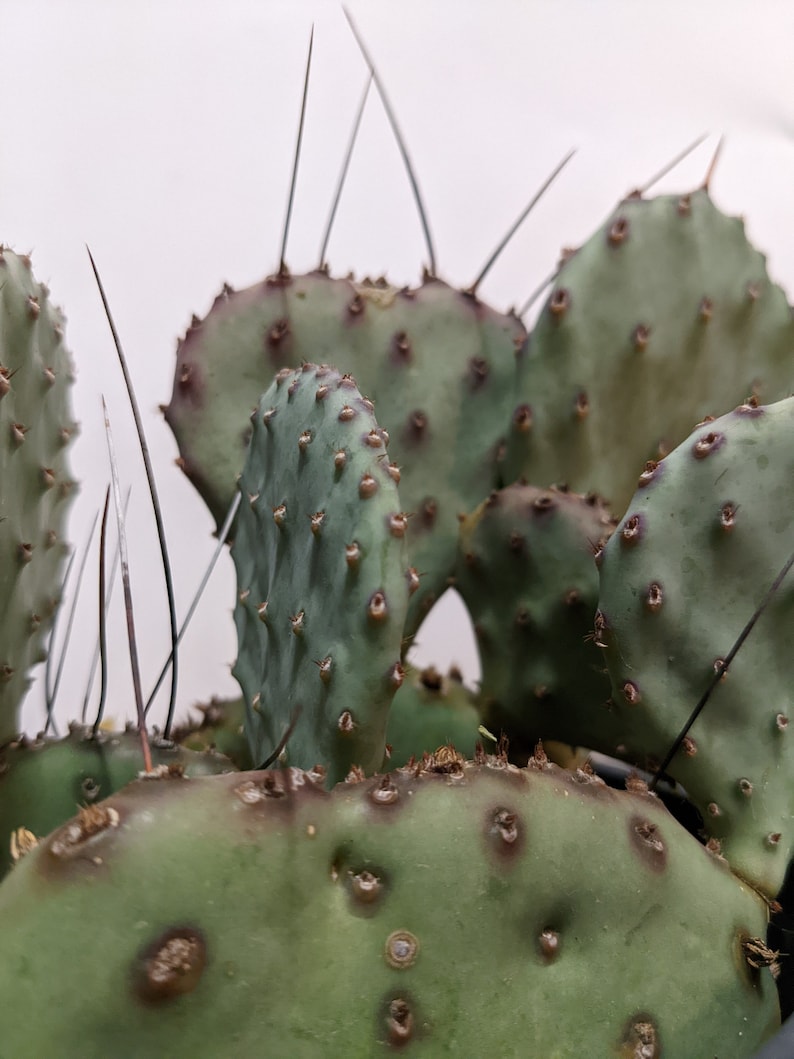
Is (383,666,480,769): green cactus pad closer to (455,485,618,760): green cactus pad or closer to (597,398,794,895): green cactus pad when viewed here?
(455,485,618,760): green cactus pad

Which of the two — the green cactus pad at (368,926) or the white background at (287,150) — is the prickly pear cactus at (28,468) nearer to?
the green cactus pad at (368,926)

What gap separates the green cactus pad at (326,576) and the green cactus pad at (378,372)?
0.16 metres

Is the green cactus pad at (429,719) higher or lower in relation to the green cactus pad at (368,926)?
higher

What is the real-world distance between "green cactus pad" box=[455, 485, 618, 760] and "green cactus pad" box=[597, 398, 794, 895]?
121 millimetres

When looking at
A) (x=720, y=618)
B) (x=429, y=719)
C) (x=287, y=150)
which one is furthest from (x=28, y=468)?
(x=287, y=150)

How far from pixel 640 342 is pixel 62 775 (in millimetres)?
554

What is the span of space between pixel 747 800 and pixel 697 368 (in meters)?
0.40

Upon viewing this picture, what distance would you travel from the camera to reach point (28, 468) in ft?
2.35

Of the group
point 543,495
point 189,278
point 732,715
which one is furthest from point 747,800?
point 189,278

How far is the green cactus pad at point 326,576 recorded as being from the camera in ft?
1.74

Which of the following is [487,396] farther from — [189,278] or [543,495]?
[189,278]

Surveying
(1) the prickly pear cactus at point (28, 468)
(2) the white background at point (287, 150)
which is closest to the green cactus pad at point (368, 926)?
(1) the prickly pear cactus at point (28, 468)

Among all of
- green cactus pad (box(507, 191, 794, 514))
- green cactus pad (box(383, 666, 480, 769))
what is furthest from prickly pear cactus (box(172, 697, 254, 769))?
green cactus pad (box(507, 191, 794, 514))

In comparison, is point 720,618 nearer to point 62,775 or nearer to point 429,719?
point 429,719
